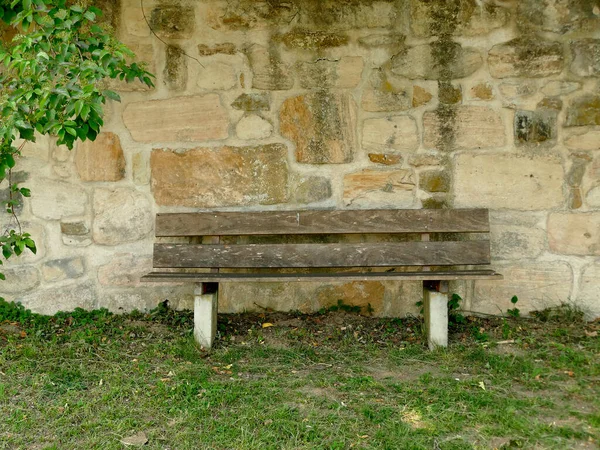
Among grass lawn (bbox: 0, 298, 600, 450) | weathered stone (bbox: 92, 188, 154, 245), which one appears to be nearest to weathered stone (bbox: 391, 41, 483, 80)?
grass lawn (bbox: 0, 298, 600, 450)

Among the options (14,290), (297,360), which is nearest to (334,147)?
(297,360)

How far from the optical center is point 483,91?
3.71 metres

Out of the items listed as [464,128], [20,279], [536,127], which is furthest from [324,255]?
[20,279]

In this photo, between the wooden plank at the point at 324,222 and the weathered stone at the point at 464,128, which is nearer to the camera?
the wooden plank at the point at 324,222

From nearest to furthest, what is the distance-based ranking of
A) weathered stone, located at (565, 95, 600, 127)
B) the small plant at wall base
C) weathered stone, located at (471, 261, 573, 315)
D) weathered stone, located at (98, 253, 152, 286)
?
the small plant at wall base → weathered stone, located at (565, 95, 600, 127) → weathered stone, located at (471, 261, 573, 315) → weathered stone, located at (98, 253, 152, 286)

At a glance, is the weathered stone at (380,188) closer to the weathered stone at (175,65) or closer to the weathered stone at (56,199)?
the weathered stone at (175,65)

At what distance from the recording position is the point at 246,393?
9.25 ft

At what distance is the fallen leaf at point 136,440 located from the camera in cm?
242

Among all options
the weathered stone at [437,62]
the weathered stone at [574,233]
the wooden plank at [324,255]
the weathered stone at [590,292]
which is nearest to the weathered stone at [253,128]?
the wooden plank at [324,255]

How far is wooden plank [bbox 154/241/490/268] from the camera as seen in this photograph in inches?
138

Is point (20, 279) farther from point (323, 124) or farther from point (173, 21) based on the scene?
point (323, 124)

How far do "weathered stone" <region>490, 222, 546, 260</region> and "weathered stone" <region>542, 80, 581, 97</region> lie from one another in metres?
0.84

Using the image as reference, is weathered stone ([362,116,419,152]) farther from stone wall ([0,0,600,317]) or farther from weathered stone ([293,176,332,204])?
weathered stone ([293,176,332,204])

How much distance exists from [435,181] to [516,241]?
→ 64cm
